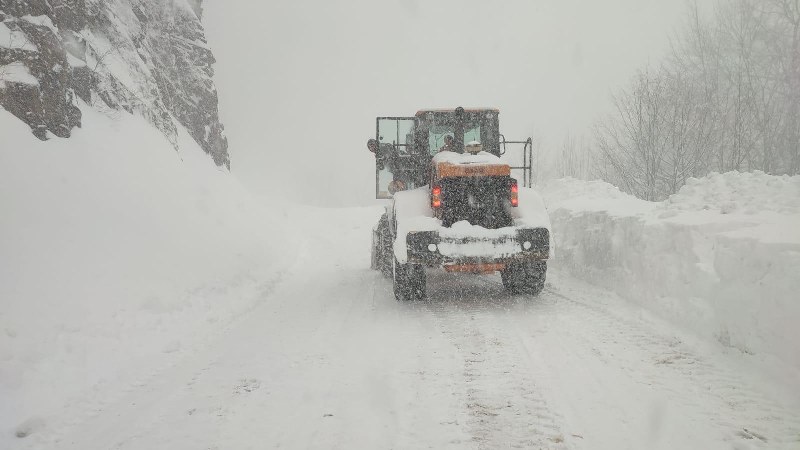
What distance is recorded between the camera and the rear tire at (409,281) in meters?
7.17

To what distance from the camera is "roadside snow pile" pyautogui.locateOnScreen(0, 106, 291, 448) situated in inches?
171

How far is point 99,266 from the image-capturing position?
646 centimetres

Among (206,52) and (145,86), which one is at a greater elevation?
(206,52)

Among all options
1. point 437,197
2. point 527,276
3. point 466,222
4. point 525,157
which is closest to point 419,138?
point 525,157

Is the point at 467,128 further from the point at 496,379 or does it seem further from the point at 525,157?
the point at 496,379

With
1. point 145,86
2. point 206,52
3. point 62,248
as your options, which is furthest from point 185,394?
point 206,52

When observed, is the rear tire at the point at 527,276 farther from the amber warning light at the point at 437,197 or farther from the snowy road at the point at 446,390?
the amber warning light at the point at 437,197

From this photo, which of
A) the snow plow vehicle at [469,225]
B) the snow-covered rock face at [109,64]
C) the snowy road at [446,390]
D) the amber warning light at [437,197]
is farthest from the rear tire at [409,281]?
the snow-covered rock face at [109,64]

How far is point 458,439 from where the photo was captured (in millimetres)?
3184

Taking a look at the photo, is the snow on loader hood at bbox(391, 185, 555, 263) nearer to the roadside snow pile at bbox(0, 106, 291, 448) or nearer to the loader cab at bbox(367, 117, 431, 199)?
the loader cab at bbox(367, 117, 431, 199)

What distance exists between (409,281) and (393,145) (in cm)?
270

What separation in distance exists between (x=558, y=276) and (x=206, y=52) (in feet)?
62.0

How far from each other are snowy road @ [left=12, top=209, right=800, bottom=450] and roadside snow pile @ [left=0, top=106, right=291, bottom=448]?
1.28 ft

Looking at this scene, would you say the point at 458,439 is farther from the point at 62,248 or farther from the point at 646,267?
the point at 62,248
